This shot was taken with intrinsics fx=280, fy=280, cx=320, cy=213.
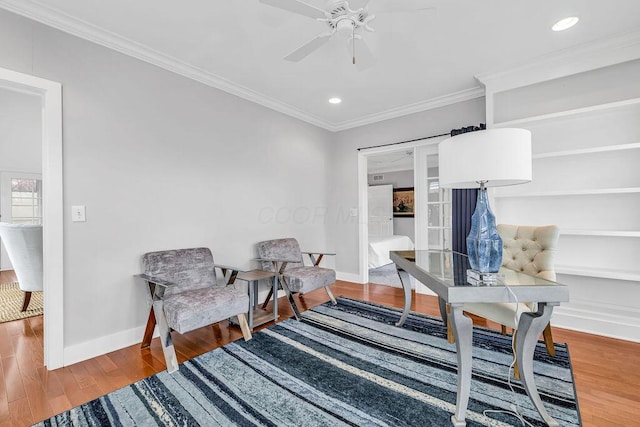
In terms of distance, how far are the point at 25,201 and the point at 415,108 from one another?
7.22 meters

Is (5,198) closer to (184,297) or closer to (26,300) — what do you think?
(26,300)

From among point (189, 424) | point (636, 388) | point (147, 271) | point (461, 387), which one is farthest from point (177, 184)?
point (636, 388)

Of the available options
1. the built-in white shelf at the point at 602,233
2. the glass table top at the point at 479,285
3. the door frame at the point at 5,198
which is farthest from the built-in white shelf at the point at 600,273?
the door frame at the point at 5,198

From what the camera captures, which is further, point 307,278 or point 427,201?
point 427,201

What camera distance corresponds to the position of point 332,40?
2.36 metres

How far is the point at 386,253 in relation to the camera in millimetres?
5426

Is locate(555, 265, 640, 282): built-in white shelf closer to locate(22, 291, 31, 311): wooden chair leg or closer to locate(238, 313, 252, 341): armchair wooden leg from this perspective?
locate(238, 313, 252, 341): armchair wooden leg

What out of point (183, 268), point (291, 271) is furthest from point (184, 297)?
point (291, 271)

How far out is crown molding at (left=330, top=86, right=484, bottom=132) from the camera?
3363 millimetres

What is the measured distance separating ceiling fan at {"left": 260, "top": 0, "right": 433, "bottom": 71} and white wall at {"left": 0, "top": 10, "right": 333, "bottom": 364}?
4.45ft

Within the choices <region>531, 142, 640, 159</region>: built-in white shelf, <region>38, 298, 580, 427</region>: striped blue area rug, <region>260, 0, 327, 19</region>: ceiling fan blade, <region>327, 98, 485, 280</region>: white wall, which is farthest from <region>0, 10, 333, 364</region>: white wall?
<region>531, 142, 640, 159</region>: built-in white shelf

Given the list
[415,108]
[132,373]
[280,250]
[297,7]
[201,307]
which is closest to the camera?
[297,7]

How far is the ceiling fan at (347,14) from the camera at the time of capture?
65.8 inches

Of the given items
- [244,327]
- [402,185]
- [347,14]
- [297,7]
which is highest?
[347,14]
